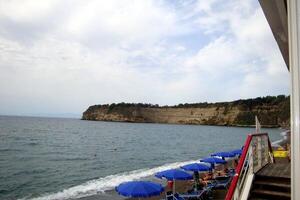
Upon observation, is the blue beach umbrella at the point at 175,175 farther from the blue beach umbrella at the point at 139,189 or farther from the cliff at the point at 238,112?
the cliff at the point at 238,112

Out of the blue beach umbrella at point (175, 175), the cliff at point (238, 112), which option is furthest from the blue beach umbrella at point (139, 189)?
the cliff at point (238, 112)

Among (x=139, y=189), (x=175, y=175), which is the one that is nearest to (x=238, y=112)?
(x=175, y=175)

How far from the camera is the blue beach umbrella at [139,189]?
10.8 m

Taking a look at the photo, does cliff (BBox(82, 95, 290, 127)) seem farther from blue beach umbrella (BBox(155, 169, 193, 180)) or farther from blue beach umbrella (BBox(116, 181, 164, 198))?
blue beach umbrella (BBox(116, 181, 164, 198))

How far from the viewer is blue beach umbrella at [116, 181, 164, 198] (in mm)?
10795

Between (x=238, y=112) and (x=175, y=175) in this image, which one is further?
(x=238, y=112)

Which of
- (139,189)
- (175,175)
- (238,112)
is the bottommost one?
(139,189)

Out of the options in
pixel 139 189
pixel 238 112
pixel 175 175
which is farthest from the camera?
pixel 238 112

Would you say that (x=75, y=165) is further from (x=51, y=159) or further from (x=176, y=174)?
(x=176, y=174)

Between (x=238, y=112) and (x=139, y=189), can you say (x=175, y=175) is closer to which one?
(x=139, y=189)

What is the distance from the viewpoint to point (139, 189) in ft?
36.0

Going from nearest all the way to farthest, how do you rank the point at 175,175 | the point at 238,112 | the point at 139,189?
the point at 139,189 < the point at 175,175 < the point at 238,112

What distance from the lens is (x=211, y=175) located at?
17766 millimetres

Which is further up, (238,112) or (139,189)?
(238,112)
